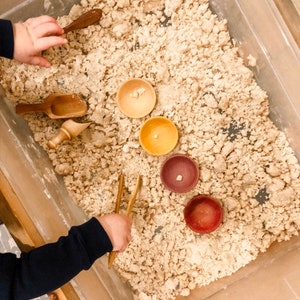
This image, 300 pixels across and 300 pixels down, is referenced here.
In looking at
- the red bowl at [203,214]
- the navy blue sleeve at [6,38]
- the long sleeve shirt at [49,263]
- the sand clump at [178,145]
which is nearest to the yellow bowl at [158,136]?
the sand clump at [178,145]

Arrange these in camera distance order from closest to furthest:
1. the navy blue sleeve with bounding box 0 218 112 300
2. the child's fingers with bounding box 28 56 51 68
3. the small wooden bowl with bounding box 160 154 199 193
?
the navy blue sleeve with bounding box 0 218 112 300 → the child's fingers with bounding box 28 56 51 68 → the small wooden bowl with bounding box 160 154 199 193

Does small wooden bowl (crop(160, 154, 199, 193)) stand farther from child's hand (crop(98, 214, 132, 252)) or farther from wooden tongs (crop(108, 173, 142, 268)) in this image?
child's hand (crop(98, 214, 132, 252))

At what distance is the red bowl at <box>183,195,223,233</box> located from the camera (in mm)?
1445

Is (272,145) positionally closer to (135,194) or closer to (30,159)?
(135,194)

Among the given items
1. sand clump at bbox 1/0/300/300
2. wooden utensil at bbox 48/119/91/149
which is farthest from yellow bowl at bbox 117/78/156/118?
wooden utensil at bbox 48/119/91/149

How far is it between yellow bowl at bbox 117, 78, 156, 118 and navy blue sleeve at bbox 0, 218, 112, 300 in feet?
1.26

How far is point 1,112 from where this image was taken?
1431 mm

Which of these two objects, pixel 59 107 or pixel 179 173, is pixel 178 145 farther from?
pixel 59 107

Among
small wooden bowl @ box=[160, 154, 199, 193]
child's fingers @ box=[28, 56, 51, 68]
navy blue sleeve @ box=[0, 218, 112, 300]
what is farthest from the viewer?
small wooden bowl @ box=[160, 154, 199, 193]

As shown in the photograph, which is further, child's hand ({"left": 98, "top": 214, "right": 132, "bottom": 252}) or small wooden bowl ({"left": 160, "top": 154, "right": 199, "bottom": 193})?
small wooden bowl ({"left": 160, "top": 154, "right": 199, "bottom": 193})

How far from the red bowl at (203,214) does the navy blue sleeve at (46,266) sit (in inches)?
11.6

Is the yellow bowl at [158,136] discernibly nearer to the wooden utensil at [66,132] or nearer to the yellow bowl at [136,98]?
the yellow bowl at [136,98]

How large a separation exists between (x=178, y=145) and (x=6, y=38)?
55 cm

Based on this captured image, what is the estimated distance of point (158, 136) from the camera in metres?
1.48
